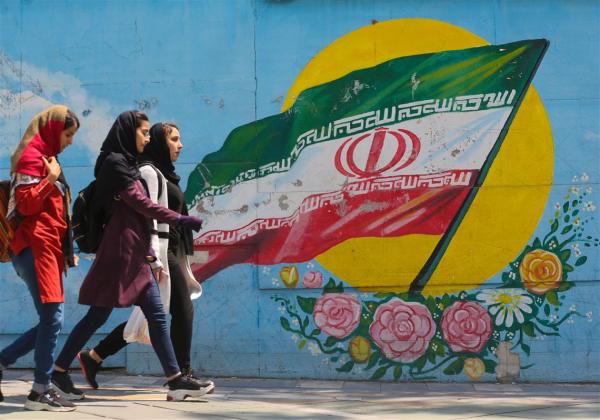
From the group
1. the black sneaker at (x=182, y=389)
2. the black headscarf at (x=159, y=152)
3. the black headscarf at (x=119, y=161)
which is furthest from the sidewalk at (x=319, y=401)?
the black headscarf at (x=159, y=152)

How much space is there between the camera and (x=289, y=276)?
7.75 metres

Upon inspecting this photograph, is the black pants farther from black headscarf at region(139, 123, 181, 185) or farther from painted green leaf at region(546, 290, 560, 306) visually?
painted green leaf at region(546, 290, 560, 306)

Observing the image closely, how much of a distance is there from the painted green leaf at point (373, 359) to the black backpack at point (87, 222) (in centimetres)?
Result: 267

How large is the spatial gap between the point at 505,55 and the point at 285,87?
181 centimetres

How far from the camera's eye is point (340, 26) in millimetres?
7836

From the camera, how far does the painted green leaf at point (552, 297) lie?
300 inches

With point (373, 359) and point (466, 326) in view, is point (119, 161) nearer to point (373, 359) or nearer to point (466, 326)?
point (373, 359)

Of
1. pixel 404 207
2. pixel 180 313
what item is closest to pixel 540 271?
pixel 404 207

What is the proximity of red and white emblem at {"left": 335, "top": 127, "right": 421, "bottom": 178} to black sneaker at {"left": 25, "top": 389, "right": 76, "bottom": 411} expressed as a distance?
3170mm

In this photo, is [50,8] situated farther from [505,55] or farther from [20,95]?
[505,55]

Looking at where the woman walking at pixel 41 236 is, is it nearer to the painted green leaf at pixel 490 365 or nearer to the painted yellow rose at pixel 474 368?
the painted yellow rose at pixel 474 368

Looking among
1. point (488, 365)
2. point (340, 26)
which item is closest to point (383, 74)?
point (340, 26)

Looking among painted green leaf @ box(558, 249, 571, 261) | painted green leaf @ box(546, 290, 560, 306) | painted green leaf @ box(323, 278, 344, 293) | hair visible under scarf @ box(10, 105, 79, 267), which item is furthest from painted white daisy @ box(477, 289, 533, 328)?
hair visible under scarf @ box(10, 105, 79, 267)

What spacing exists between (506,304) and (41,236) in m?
3.88
